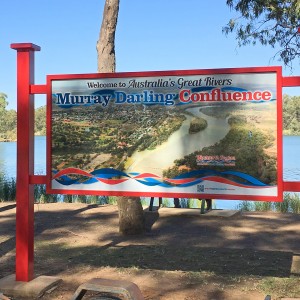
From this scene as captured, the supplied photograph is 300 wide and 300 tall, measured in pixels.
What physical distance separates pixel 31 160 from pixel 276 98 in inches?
111

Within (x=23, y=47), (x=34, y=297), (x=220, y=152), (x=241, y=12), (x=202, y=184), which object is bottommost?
(x=34, y=297)

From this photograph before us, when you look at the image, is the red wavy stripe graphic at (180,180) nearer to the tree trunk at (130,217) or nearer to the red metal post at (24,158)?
the red metal post at (24,158)

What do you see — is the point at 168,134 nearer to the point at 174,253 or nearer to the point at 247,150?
the point at 247,150

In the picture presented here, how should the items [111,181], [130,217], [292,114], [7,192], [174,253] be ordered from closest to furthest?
[111,181] → [174,253] → [130,217] → [7,192] → [292,114]

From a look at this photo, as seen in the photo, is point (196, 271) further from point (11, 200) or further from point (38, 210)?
point (11, 200)

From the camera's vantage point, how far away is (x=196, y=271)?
6.68m

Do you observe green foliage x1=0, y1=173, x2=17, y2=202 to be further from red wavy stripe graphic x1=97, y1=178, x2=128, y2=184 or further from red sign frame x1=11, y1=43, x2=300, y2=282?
red wavy stripe graphic x1=97, y1=178, x2=128, y2=184

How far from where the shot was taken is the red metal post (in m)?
5.86

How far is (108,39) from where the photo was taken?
9875 mm

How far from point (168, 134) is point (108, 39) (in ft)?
15.6

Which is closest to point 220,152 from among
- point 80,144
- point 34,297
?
point 80,144

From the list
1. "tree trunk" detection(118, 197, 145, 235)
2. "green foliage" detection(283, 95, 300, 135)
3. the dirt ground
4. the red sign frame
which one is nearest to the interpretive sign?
the red sign frame

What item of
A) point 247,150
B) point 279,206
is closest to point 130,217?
point 247,150

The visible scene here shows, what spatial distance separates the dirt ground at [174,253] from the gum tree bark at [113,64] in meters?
0.26
